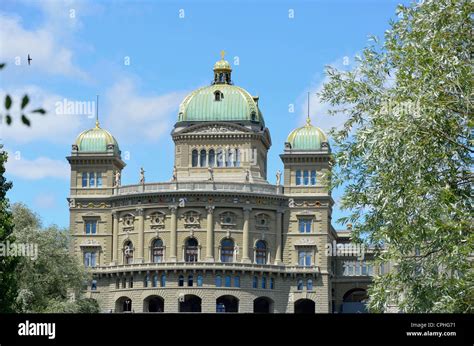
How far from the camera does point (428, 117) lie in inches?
1921

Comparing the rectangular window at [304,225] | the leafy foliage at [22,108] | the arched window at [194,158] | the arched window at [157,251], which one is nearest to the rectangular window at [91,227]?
the arched window at [157,251]

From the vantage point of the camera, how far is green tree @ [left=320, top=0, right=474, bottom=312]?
48656 millimetres

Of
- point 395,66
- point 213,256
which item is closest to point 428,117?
point 395,66

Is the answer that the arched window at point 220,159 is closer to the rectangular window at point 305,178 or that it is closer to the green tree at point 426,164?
the rectangular window at point 305,178

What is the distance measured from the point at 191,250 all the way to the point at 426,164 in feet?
368

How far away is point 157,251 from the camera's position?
162 meters

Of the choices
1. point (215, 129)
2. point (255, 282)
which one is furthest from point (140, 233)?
point (215, 129)

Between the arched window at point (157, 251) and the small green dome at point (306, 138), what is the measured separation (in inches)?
820

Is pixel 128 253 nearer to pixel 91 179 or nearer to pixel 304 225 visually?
pixel 91 179

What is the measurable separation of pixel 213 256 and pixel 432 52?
11084 cm

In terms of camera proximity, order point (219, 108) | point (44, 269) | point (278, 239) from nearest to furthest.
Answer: point (44, 269) < point (278, 239) < point (219, 108)

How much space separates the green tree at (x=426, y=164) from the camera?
160ft
